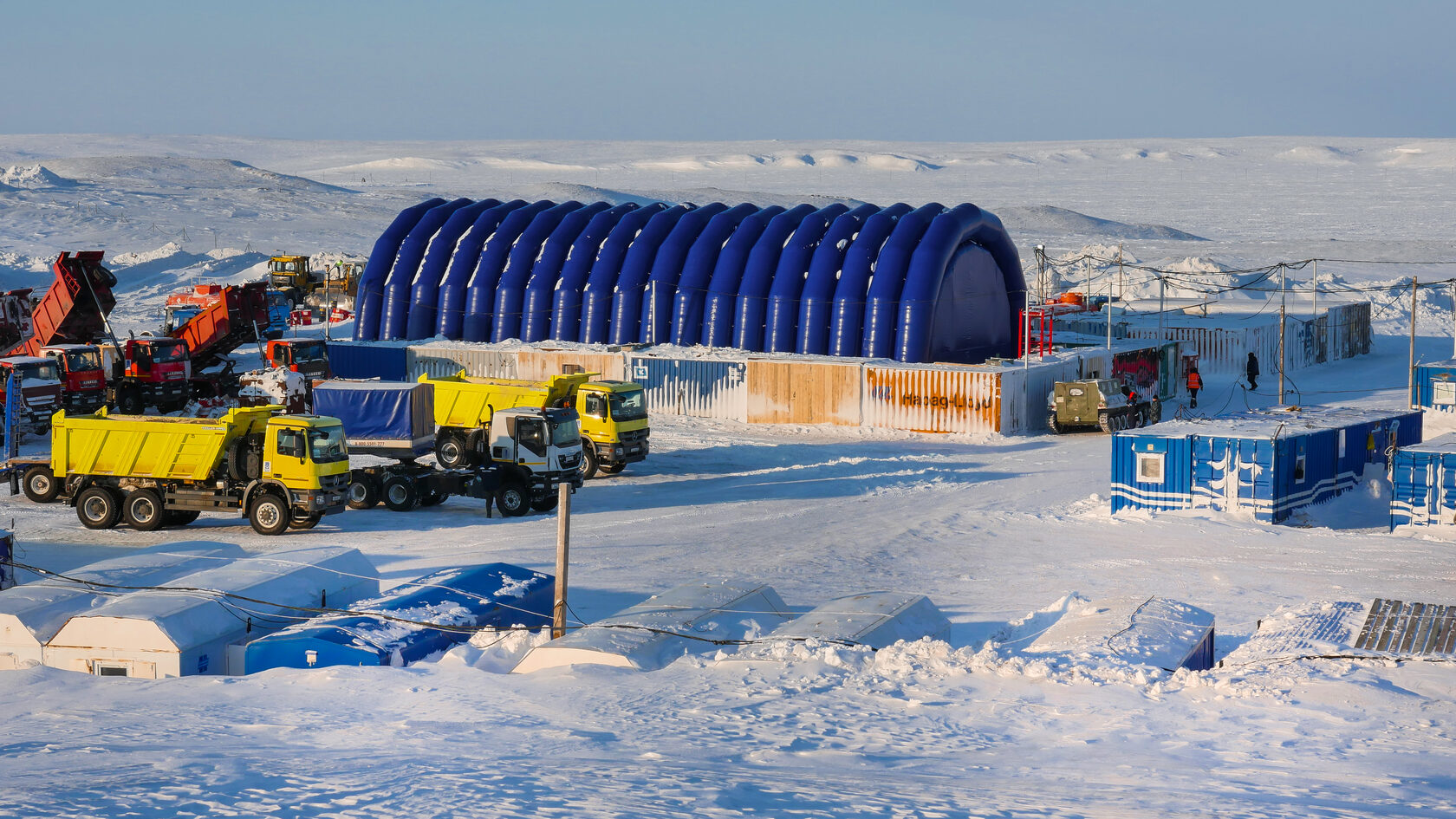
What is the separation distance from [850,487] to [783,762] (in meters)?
17.1

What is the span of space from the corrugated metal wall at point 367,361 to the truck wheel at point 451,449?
1488 centimetres

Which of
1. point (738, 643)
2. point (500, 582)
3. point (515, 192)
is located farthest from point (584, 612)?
point (515, 192)

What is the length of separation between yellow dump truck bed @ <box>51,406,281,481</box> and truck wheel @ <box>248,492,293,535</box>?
110 centimetres

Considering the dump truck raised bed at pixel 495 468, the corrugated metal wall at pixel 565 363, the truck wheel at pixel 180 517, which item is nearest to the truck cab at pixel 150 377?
the corrugated metal wall at pixel 565 363

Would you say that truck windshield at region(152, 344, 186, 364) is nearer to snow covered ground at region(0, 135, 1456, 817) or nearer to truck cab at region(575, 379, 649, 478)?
snow covered ground at region(0, 135, 1456, 817)

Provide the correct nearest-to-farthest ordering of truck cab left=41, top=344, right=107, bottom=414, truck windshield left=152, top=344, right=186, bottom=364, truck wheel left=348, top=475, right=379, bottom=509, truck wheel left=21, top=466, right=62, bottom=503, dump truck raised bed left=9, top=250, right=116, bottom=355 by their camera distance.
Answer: truck wheel left=21, top=466, right=62, bottom=503
truck wheel left=348, top=475, right=379, bottom=509
truck cab left=41, top=344, right=107, bottom=414
truck windshield left=152, top=344, right=186, bottom=364
dump truck raised bed left=9, top=250, right=116, bottom=355

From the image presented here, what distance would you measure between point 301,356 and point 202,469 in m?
15.8

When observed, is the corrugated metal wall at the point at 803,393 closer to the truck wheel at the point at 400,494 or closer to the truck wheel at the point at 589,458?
the truck wheel at the point at 589,458

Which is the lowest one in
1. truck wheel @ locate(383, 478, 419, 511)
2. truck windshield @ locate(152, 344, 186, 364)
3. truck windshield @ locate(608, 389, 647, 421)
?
truck wheel @ locate(383, 478, 419, 511)

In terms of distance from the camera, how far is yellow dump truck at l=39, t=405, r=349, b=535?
24922 millimetres

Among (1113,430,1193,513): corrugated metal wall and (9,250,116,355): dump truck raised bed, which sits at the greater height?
(9,250,116,355): dump truck raised bed

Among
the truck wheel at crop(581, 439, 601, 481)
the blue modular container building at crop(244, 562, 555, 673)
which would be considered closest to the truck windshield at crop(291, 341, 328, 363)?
the truck wheel at crop(581, 439, 601, 481)

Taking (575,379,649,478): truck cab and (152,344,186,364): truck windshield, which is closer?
(575,379,649,478): truck cab

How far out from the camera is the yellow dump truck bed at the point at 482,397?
29969mm
